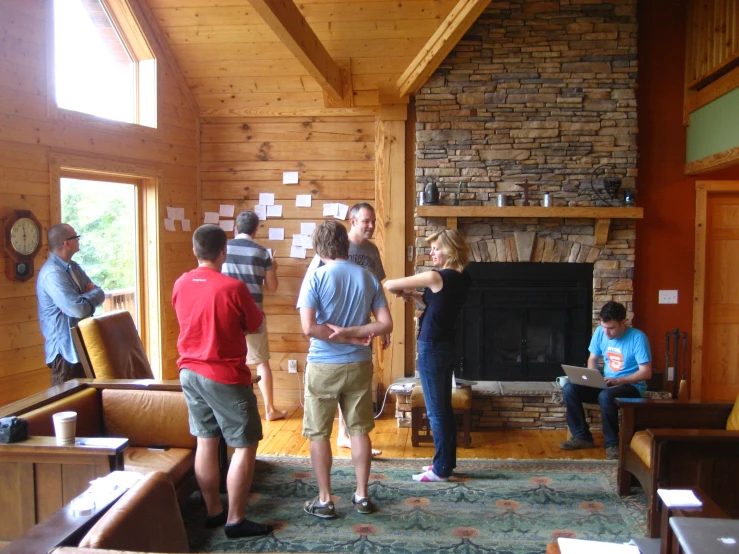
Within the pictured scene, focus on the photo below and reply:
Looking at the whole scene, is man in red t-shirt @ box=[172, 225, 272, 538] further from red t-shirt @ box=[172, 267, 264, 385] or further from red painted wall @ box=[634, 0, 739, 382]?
red painted wall @ box=[634, 0, 739, 382]

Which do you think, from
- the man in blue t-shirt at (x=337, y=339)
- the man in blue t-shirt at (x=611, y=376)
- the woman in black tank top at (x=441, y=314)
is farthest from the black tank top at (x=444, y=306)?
the man in blue t-shirt at (x=611, y=376)

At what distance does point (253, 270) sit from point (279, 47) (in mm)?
1687

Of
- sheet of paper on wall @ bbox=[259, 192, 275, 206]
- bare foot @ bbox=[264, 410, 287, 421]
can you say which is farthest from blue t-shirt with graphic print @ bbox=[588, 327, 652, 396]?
sheet of paper on wall @ bbox=[259, 192, 275, 206]

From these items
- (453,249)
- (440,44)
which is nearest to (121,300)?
(453,249)

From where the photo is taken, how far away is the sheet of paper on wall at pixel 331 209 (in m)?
5.11

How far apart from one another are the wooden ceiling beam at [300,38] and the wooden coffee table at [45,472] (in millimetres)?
1922

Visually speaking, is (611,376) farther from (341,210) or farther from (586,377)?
(341,210)

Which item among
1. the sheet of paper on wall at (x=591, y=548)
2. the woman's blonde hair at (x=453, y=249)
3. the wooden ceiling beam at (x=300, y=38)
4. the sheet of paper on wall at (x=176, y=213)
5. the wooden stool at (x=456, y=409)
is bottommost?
the wooden stool at (x=456, y=409)

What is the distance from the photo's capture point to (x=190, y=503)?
329 centimetres

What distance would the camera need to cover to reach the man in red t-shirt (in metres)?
2.70

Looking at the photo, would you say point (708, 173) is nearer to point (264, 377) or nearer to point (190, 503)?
point (264, 377)

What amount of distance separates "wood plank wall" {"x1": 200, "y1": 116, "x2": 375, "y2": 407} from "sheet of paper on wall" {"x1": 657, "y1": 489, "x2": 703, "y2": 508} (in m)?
3.58

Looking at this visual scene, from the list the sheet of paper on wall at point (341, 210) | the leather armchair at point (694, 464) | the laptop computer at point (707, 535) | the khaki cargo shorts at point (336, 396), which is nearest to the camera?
the laptop computer at point (707, 535)

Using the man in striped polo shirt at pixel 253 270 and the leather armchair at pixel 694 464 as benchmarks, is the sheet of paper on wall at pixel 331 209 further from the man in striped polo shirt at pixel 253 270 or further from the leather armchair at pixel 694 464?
the leather armchair at pixel 694 464
